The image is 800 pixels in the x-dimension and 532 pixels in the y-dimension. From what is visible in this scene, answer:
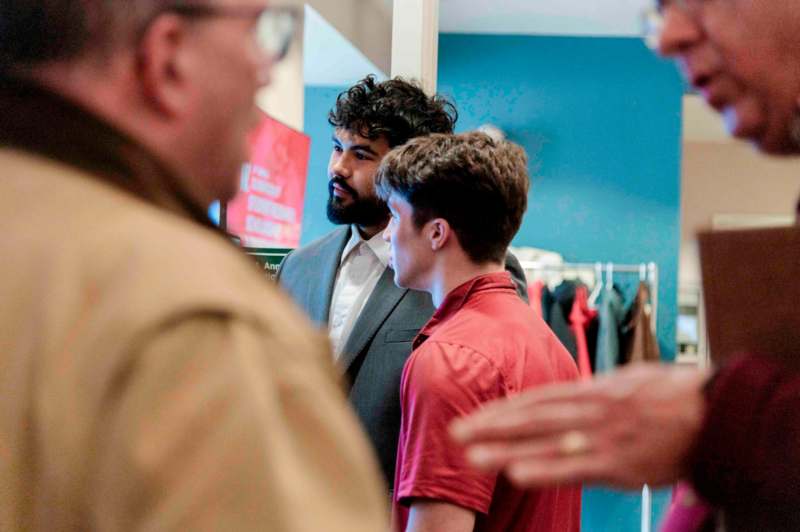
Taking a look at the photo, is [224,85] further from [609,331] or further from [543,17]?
[543,17]

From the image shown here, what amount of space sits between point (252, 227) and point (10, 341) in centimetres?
181

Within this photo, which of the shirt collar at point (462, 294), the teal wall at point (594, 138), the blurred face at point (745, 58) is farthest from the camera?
the teal wall at point (594, 138)

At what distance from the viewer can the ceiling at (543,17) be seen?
6125 millimetres

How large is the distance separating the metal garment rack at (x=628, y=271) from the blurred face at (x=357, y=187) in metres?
3.38

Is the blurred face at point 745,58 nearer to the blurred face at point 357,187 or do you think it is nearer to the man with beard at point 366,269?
the man with beard at point 366,269

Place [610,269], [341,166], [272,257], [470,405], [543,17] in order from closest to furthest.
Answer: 1. [470,405]
2. [272,257]
3. [341,166]
4. [610,269]
5. [543,17]

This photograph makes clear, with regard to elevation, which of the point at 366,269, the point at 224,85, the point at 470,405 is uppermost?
the point at 224,85

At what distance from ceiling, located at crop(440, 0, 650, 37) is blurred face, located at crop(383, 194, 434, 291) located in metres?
4.14

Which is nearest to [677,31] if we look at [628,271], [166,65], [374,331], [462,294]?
[166,65]

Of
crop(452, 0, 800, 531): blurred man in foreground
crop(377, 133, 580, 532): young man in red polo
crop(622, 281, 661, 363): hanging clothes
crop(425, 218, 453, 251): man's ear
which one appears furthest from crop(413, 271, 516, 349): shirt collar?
crop(622, 281, 661, 363): hanging clothes

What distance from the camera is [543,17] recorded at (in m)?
6.42

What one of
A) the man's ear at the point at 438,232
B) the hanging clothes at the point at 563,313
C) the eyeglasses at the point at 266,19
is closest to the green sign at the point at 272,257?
the man's ear at the point at 438,232

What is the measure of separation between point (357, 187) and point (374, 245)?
163 mm

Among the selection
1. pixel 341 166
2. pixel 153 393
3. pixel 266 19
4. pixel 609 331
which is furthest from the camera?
pixel 609 331
